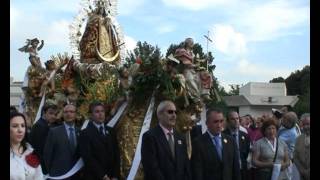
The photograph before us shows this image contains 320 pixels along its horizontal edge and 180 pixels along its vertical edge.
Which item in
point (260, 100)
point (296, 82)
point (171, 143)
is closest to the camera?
point (171, 143)

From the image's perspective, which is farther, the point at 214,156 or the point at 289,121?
the point at 289,121

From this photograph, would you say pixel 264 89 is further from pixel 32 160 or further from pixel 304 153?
pixel 32 160

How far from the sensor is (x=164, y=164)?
7379 mm

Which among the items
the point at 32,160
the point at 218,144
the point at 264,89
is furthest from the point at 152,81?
the point at 264,89

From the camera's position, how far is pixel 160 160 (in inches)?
291

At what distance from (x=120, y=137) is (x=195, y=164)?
9.46 ft

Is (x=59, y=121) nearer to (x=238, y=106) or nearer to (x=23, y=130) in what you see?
(x=23, y=130)

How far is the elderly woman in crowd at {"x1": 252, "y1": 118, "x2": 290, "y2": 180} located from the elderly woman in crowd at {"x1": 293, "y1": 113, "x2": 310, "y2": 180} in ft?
1.81

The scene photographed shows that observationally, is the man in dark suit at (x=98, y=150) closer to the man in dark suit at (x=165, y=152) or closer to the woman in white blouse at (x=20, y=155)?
the man in dark suit at (x=165, y=152)

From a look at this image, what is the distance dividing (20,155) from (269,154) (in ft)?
17.1

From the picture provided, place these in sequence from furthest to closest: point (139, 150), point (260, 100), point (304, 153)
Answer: point (260, 100), point (139, 150), point (304, 153)

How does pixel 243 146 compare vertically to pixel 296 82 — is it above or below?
below

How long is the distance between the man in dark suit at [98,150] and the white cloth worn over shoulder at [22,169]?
2.40m
